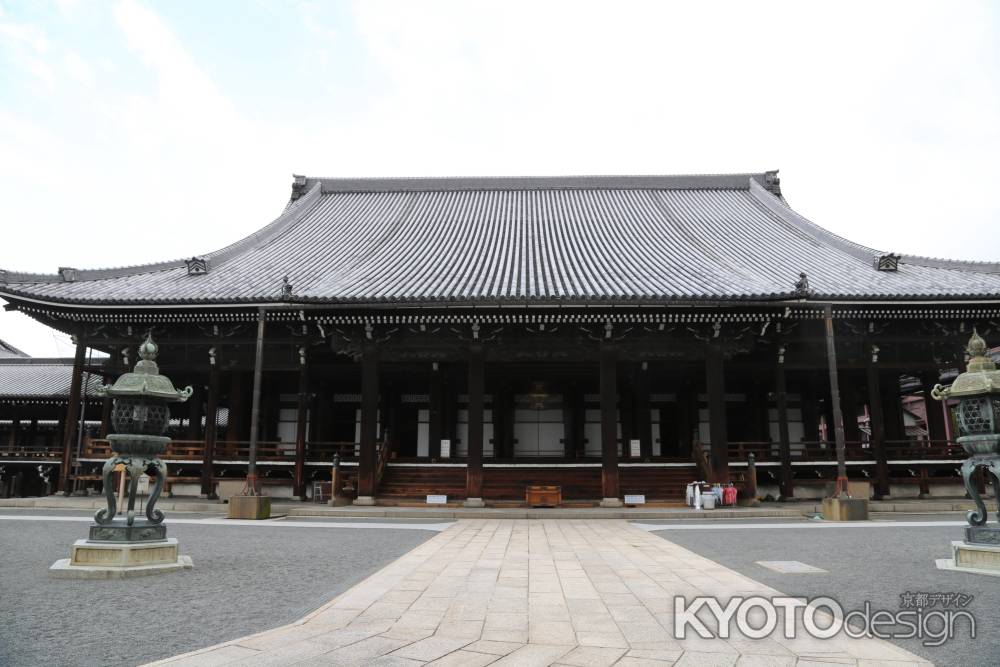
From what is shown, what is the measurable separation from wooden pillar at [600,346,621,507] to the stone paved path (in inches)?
279

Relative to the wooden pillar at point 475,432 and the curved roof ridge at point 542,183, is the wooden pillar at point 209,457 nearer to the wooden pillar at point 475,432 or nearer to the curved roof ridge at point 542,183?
the wooden pillar at point 475,432

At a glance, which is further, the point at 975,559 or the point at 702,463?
the point at 702,463

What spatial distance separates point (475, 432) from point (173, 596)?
995 cm

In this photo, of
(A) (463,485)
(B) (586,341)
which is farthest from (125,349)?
(B) (586,341)

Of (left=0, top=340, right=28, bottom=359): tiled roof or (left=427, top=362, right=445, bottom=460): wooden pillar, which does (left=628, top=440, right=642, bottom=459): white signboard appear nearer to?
(left=427, top=362, right=445, bottom=460): wooden pillar

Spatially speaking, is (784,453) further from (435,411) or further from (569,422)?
(435,411)

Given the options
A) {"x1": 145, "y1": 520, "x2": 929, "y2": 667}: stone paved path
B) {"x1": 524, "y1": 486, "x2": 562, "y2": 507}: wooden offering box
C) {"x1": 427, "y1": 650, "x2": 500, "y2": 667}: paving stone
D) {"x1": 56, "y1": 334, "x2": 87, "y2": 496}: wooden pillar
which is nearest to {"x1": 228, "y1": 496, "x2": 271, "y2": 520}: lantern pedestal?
{"x1": 524, "y1": 486, "x2": 562, "y2": 507}: wooden offering box

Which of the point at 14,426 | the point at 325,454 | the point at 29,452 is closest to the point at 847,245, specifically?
the point at 325,454

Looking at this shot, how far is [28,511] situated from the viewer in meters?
14.2

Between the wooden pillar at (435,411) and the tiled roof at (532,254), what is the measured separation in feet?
10.7

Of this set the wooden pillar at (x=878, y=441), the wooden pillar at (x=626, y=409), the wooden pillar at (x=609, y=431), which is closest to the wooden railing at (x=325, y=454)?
the wooden pillar at (x=609, y=431)

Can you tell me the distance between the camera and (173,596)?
18.1ft

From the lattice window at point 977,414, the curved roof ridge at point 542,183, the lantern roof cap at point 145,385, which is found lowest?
the lattice window at point 977,414

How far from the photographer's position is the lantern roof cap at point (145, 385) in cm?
730
